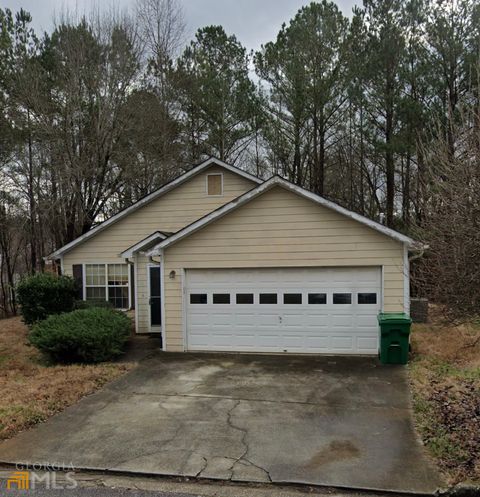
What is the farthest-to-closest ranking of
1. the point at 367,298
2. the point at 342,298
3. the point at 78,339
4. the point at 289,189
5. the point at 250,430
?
the point at 289,189 < the point at 342,298 < the point at 367,298 < the point at 78,339 < the point at 250,430

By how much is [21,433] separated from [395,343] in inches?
292

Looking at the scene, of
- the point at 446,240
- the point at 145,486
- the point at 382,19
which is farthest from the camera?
the point at 382,19

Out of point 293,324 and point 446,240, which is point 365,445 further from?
point 293,324

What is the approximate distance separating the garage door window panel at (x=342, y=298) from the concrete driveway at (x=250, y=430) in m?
1.89

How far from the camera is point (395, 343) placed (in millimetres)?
9695

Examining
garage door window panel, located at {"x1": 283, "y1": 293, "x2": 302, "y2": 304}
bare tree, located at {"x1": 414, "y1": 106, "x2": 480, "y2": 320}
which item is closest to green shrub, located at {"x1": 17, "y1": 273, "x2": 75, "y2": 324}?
garage door window panel, located at {"x1": 283, "y1": 293, "x2": 302, "y2": 304}

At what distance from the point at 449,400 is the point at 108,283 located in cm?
1187

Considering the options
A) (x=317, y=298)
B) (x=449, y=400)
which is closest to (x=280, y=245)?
(x=317, y=298)

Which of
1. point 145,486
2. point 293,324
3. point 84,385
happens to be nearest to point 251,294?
point 293,324

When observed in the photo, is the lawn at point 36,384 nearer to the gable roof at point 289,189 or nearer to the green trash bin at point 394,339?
the gable roof at point 289,189

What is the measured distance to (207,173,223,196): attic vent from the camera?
592 inches

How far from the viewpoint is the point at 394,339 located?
9672 mm

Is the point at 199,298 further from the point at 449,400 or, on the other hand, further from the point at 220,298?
the point at 449,400

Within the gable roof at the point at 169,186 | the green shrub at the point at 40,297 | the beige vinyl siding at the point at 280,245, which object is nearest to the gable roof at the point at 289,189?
the beige vinyl siding at the point at 280,245
